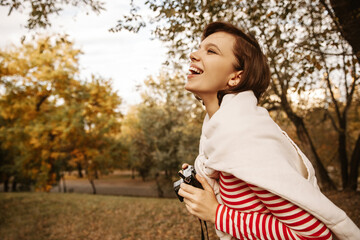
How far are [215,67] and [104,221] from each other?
417 inches

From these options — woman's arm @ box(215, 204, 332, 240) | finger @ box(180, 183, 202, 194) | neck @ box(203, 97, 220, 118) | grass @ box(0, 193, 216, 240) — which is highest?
neck @ box(203, 97, 220, 118)

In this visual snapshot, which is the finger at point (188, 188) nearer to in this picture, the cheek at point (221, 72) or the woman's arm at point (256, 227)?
the woman's arm at point (256, 227)

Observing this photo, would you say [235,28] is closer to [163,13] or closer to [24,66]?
[163,13]

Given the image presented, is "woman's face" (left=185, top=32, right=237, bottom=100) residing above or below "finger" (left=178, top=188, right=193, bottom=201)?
above

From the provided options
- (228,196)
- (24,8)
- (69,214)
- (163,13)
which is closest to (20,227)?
(69,214)

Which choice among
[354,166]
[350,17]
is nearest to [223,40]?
[350,17]

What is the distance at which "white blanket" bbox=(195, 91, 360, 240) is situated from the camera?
1021mm

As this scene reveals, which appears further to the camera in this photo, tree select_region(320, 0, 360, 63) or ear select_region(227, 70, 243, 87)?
tree select_region(320, 0, 360, 63)

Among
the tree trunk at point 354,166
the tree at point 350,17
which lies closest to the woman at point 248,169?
the tree at point 350,17

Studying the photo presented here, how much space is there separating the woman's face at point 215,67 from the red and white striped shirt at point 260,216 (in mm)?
563

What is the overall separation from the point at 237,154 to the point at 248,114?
21 centimetres

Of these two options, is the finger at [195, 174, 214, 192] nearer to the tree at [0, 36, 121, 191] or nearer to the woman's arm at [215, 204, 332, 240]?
the woman's arm at [215, 204, 332, 240]

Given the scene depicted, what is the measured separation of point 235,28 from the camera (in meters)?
1.60

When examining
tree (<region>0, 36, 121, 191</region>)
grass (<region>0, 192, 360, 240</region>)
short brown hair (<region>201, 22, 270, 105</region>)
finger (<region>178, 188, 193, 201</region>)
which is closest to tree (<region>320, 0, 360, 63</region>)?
short brown hair (<region>201, 22, 270, 105</region>)
